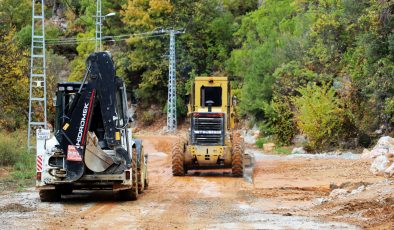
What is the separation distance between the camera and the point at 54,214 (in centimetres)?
1518

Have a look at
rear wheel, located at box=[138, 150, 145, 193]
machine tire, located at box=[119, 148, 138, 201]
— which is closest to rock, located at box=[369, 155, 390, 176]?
rear wheel, located at box=[138, 150, 145, 193]

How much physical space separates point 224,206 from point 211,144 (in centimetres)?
914

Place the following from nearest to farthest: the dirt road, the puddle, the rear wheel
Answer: the dirt road < the rear wheel < the puddle

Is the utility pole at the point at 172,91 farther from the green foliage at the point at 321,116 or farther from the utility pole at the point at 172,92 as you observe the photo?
the green foliage at the point at 321,116

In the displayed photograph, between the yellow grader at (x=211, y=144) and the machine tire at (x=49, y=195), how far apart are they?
345 inches

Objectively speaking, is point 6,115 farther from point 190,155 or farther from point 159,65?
point 159,65

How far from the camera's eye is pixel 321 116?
38.3 m

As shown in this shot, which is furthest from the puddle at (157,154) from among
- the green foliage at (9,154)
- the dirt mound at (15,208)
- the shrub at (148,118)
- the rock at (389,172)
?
the shrub at (148,118)

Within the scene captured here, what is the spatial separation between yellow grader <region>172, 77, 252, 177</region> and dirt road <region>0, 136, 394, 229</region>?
1.41m

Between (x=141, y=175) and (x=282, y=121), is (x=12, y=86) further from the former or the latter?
(x=141, y=175)

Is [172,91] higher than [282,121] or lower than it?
higher

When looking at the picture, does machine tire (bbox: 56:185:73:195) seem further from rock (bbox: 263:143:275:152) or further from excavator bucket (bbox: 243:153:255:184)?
rock (bbox: 263:143:275:152)

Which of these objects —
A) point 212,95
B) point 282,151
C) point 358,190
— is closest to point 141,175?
point 358,190

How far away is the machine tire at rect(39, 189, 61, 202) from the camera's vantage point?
685 inches
